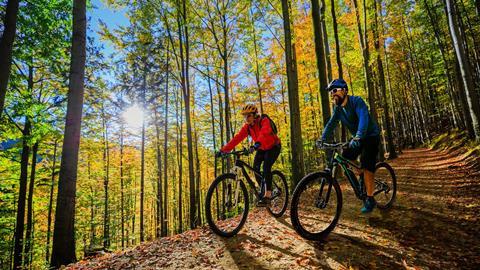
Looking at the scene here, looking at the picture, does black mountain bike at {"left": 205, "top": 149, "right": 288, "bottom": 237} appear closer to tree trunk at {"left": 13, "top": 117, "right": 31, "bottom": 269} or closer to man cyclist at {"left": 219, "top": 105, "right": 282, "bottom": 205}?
man cyclist at {"left": 219, "top": 105, "right": 282, "bottom": 205}

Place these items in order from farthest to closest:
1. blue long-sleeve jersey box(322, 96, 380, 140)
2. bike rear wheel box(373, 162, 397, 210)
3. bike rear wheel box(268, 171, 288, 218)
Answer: bike rear wheel box(268, 171, 288, 218) < bike rear wheel box(373, 162, 397, 210) < blue long-sleeve jersey box(322, 96, 380, 140)

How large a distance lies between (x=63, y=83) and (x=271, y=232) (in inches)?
555

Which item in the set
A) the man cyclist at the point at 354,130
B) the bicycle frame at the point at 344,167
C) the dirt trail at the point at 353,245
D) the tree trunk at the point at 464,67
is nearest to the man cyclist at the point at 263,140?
the dirt trail at the point at 353,245

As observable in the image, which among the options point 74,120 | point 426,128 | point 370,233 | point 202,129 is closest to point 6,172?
point 74,120

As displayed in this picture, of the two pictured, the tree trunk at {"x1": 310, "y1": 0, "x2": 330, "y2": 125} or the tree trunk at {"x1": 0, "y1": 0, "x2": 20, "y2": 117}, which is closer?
the tree trunk at {"x1": 0, "y1": 0, "x2": 20, "y2": 117}

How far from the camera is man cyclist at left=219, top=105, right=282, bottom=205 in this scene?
5348mm

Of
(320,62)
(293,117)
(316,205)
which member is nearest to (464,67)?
(320,62)

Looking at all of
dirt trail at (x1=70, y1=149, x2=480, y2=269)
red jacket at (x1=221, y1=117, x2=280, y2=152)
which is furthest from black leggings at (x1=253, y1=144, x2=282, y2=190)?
dirt trail at (x1=70, y1=149, x2=480, y2=269)

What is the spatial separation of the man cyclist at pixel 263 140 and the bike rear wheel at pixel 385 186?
2270mm

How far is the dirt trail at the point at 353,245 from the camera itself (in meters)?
3.41

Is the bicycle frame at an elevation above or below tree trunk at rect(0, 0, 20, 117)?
below

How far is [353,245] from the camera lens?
3854 millimetres

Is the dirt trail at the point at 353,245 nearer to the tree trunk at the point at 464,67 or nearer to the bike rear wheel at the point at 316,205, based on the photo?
the bike rear wheel at the point at 316,205

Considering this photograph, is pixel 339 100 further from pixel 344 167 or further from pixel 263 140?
pixel 263 140
